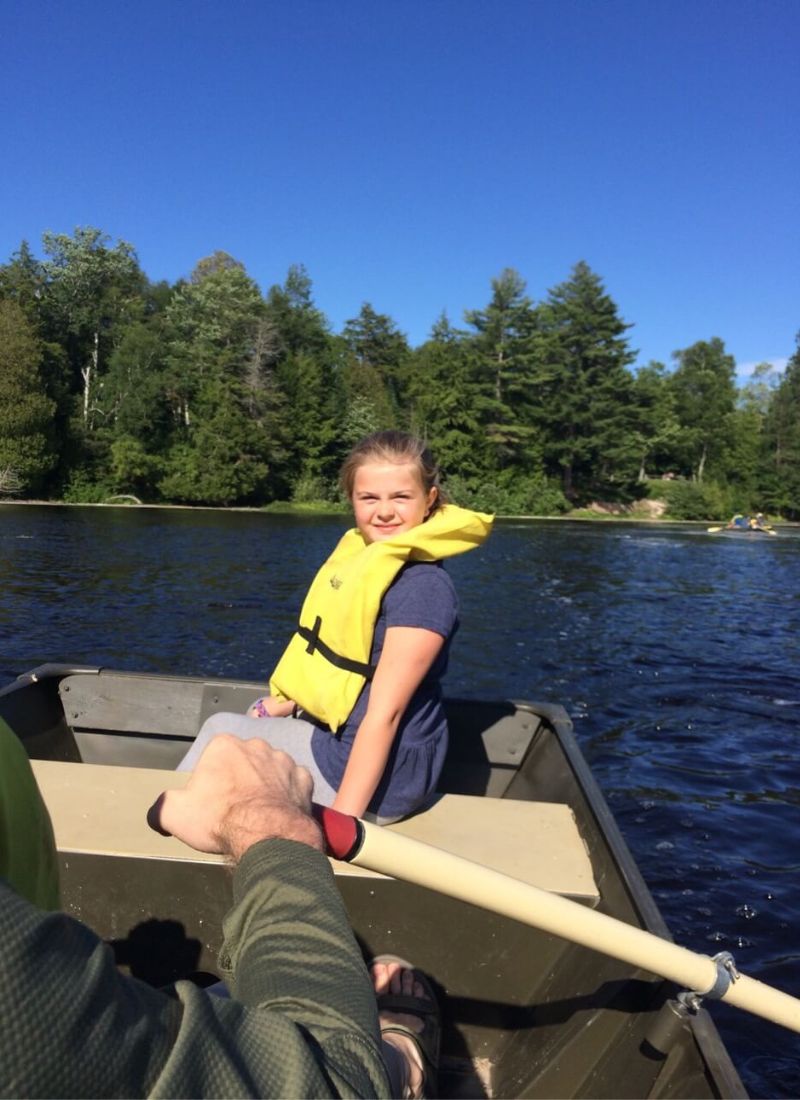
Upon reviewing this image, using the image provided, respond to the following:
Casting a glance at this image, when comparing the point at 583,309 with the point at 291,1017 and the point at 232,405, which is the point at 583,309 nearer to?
the point at 232,405

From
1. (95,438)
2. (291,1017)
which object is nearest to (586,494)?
(95,438)

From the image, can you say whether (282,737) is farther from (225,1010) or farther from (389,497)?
(225,1010)

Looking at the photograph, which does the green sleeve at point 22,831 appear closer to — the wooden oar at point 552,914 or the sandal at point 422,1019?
the wooden oar at point 552,914

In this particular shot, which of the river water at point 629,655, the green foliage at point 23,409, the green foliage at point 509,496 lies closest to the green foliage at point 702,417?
the green foliage at point 509,496

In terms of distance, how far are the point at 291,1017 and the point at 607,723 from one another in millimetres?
6103

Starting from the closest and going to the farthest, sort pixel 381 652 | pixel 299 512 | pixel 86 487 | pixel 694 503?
pixel 381 652, pixel 86 487, pixel 299 512, pixel 694 503

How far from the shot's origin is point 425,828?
2.28 metres

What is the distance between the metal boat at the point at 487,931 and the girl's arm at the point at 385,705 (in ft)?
0.71

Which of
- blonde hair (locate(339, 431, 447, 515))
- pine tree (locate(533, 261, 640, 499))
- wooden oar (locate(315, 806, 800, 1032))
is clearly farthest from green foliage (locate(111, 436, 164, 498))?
wooden oar (locate(315, 806, 800, 1032))

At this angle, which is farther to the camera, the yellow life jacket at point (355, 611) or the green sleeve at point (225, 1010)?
the yellow life jacket at point (355, 611)

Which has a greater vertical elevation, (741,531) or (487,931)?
(487,931)

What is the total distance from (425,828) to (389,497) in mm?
962

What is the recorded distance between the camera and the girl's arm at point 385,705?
201 cm

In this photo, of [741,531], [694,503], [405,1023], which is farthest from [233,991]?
[694,503]
